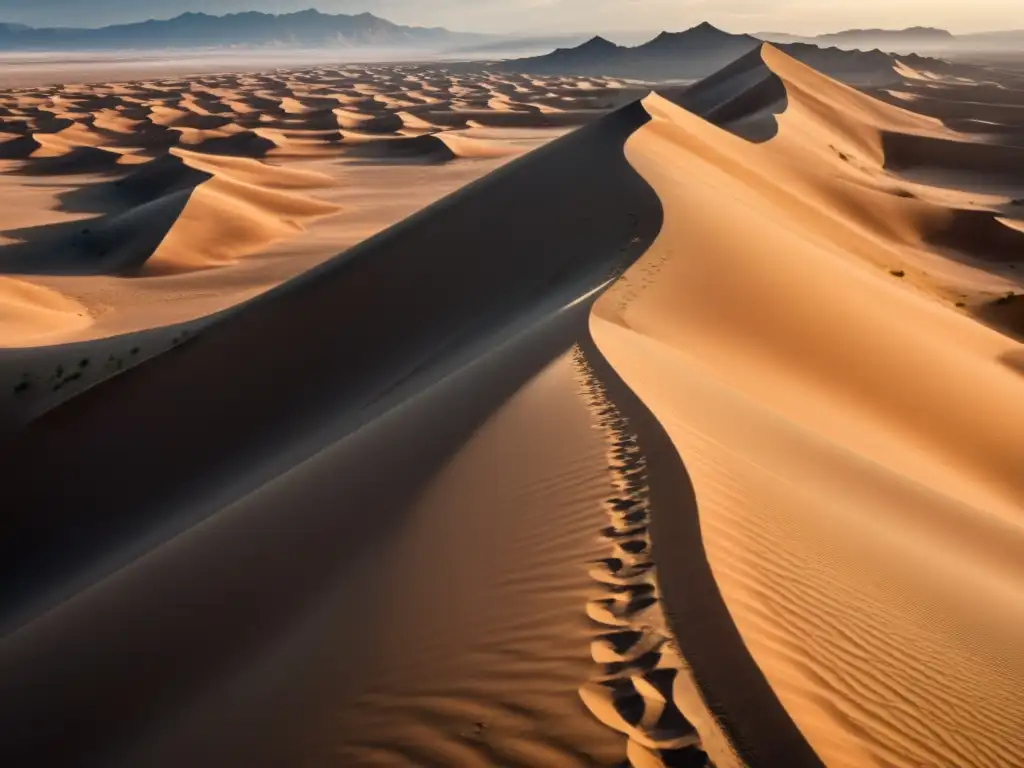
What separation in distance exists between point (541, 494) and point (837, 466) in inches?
110

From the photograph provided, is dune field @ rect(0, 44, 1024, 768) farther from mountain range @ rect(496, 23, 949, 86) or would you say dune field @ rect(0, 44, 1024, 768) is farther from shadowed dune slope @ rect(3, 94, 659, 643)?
mountain range @ rect(496, 23, 949, 86)

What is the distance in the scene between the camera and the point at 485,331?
1065 centimetres

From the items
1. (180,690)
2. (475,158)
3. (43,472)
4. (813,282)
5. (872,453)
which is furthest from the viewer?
(475,158)

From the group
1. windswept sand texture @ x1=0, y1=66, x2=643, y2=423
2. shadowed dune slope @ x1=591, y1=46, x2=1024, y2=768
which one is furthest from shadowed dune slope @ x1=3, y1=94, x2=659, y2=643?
shadowed dune slope @ x1=591, y1=46, x2=1024, y2=768

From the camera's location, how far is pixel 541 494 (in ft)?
16.0

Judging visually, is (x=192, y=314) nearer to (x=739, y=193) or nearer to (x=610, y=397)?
(x=739, y=193)

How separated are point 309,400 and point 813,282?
23.5ft

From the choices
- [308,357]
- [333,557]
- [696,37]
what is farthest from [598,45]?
[333,557]

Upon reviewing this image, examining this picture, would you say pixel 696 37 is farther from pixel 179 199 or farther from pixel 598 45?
pixel 179 199

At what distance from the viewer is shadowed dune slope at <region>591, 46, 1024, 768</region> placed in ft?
11.4

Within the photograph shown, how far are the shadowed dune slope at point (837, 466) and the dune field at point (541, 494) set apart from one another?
1.2 inches

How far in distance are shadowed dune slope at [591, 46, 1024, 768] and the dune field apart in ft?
0.10

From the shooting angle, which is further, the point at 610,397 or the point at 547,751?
the point at 610,397

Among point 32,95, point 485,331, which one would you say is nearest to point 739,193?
point 485,331
